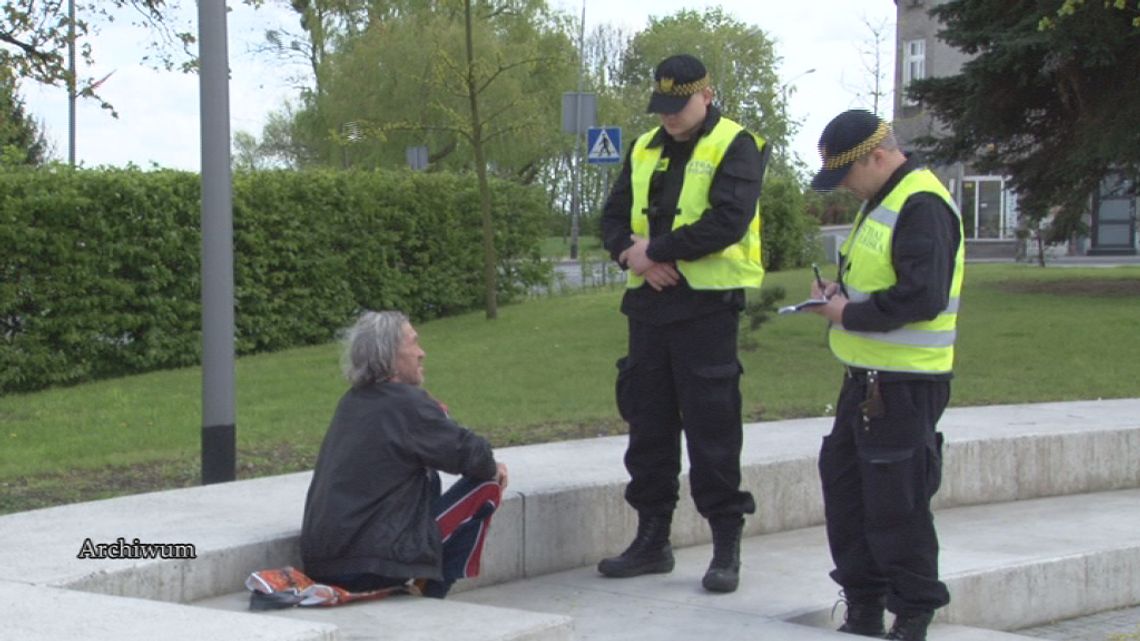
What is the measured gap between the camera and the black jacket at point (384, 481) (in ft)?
15.5

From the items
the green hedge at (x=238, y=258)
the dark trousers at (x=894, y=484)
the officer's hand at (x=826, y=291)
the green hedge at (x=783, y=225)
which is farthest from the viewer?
the green hedge at (x=783, y=225)

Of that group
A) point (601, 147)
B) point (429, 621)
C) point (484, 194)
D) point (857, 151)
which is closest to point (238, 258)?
point (484, 194)

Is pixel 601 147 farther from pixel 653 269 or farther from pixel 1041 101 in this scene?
pixel 653 269

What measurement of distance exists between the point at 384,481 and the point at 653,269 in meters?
1.26

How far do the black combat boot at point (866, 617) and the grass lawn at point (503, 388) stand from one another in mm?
3507

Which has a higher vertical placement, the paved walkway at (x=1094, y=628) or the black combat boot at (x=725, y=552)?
the black combat boot at (x=725, y=552)

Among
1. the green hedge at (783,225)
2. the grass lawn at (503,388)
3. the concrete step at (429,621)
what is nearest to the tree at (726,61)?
the green hedge at (783,225)

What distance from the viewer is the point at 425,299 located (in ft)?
55.5

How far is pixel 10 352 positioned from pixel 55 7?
296cm

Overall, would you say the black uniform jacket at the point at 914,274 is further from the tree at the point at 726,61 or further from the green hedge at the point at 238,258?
the tree at the point at 726,61

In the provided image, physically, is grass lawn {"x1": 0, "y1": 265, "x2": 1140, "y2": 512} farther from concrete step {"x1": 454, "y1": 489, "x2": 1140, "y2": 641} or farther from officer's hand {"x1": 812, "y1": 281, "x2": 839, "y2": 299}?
officer's hand {"x1": 812, "y1": 281, "x2": 839, "y2": 299}

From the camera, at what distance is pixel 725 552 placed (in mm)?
5457

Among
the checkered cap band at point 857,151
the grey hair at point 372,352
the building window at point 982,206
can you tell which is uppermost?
the building window at point 982,206

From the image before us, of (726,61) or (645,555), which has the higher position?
(726,61)
